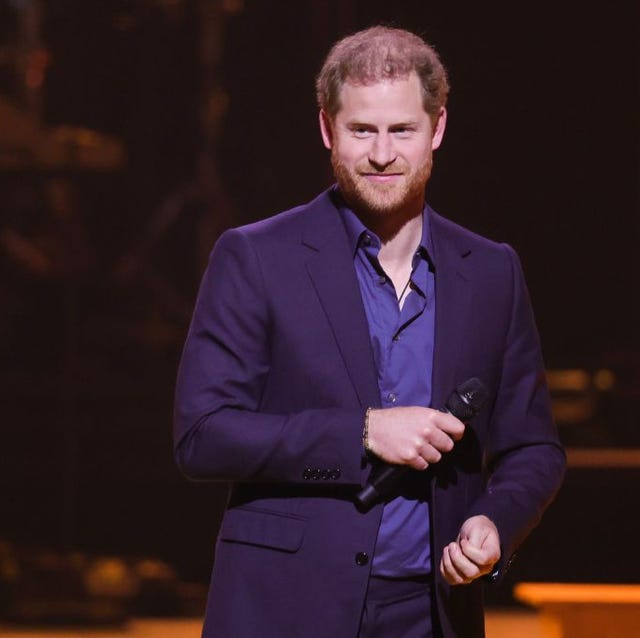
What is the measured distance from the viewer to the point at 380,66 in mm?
2088

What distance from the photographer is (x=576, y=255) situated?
17.1 feet

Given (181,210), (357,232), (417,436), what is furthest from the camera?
(181,210)

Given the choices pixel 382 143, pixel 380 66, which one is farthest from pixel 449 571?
pixel 380 66

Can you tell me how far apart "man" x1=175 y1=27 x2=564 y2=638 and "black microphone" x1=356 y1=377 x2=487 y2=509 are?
20 millimetres

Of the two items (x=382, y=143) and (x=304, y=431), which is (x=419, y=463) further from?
(x=382, y=143)

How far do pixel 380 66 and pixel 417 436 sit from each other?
0.56m

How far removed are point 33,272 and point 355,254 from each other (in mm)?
3247

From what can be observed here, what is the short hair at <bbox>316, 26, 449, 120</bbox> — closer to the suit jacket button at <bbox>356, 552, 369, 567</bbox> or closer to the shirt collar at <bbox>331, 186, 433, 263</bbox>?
the shirt collar at <bbox>331, 186, 433, 263</bbox>

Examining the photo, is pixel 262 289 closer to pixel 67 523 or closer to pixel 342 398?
pixel 342 398

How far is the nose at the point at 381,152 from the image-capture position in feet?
6.75

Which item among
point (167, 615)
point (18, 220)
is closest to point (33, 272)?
point (18, 220)

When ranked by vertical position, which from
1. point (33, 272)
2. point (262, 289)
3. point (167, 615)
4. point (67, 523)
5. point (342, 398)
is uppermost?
point (262, 289)

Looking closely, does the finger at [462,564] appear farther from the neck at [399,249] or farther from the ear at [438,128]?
the ear at [438,128]

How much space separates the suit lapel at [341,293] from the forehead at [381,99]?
0.56 ft
